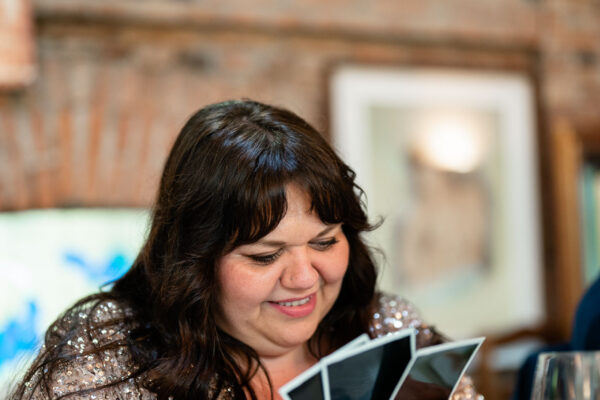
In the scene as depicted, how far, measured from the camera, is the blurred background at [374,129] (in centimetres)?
287

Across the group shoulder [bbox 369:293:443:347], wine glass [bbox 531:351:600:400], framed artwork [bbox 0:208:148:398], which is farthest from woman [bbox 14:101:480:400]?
framed artwork [bbox 0:208:148:398]

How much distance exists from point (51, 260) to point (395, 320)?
173 centimetres

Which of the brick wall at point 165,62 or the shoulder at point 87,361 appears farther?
the brick wall at point 165,62

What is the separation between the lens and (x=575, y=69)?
3.86m

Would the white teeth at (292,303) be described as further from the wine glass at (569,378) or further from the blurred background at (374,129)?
the blurred background at (374,129)

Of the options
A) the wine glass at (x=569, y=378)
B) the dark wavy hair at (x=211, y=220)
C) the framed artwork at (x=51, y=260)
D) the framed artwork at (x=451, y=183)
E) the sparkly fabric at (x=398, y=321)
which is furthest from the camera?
the framed artwork at (x=451, y=183)

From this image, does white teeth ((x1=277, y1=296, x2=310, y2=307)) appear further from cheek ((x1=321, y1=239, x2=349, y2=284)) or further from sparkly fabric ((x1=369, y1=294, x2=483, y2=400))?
sparkly fabric ((x1=369, y1=294, x2=483, y2=400))

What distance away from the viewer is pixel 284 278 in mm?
1312

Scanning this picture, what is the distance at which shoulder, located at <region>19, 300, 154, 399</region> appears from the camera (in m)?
1.29

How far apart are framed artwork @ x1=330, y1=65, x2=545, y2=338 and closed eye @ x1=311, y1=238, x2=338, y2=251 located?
6.23ft

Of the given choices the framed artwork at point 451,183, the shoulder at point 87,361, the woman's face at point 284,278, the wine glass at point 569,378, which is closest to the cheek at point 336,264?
the woman's face at point 284,278

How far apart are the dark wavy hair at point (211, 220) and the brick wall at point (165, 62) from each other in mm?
1607

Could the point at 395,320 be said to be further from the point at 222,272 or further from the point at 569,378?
the point at 569,378

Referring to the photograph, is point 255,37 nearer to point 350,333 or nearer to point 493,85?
Answer: point 493,85
